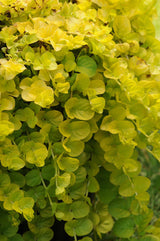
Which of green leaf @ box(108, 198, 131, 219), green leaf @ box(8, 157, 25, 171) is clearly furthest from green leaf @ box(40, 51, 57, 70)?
green leaf @ box(108, 198, 131, 219)

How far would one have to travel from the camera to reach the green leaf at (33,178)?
3.08 feet

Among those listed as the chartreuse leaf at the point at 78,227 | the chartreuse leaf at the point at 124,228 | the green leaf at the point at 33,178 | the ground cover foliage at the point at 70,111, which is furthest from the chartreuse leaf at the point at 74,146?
the chartreuse leaf at the point at 124,228

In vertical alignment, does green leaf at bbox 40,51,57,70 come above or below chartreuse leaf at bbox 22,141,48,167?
above

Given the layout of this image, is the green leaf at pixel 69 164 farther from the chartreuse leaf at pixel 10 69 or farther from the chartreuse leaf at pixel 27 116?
the chartreuse leaf at pixel 10 69

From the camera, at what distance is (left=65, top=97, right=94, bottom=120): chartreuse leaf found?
916mm

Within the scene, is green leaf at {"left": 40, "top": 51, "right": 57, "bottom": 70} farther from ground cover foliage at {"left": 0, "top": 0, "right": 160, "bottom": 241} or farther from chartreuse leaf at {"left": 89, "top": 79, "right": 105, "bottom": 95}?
chartreuse leaf at {"left": 89, "top": 79, "right": 105, "bottom": 95}

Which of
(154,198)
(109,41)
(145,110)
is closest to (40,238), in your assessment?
(145,110)

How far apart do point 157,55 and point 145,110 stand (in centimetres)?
25

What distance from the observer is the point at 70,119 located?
94 centimetres

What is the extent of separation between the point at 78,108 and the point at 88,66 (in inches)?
4.4

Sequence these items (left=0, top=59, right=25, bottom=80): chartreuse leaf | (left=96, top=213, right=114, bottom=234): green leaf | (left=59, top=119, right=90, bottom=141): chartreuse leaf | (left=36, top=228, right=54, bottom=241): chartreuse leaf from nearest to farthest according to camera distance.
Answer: (left=0, top=59, right=25, bottom=80): chartreuse leaf, (left=59, top=119, right=90, bottom=141): chartreuse leaf, (left=36, top=228, right=54, bottom=241): chartreuse leaf, (left=96, top=213, right=114, bottom=234): green leaf

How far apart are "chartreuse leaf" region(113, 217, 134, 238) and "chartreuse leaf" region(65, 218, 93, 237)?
0.13 meters

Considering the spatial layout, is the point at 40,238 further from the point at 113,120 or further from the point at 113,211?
the point at 113,120

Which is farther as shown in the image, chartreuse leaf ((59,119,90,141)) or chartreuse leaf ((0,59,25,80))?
chartreuse leaf ((59,119,90,141))
